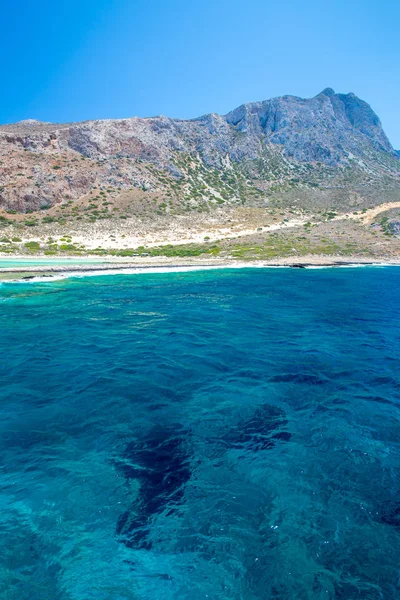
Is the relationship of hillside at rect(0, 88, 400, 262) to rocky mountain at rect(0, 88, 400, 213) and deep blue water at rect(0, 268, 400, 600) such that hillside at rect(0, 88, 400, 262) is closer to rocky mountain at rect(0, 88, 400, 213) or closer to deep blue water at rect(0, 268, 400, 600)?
rocky mountain at rect(0, 88, 400, 213)

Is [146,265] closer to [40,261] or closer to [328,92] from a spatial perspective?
[40,261]

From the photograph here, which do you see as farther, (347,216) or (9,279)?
(347,216)

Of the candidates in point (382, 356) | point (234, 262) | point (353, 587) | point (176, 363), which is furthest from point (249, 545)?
point (234, 262)

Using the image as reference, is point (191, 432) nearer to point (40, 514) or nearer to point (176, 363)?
point (40, 514)

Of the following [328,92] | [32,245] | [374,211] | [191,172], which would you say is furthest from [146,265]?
[328,92]

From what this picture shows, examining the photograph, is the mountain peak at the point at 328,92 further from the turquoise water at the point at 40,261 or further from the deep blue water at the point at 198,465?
the deep blue water at the point at 198,465

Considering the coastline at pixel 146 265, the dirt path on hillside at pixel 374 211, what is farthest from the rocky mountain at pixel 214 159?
the coastline at pixel 146 265

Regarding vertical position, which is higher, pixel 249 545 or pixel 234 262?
pixel 234 262
